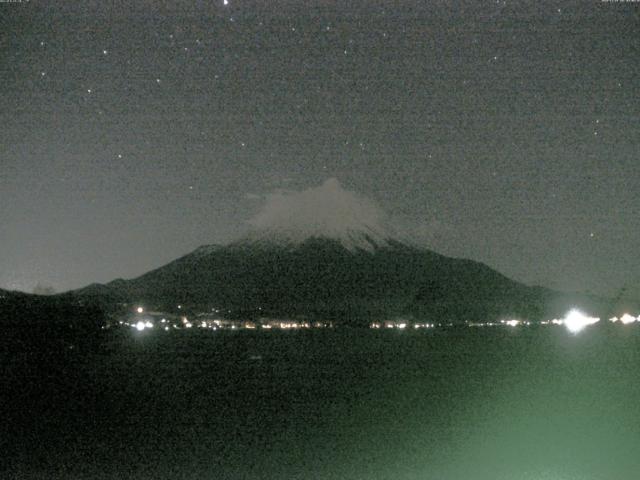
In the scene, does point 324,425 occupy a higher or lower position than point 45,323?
lower

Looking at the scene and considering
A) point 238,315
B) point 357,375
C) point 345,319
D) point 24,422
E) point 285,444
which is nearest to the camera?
point 285,444

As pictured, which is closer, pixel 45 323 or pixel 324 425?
pixel 324 425

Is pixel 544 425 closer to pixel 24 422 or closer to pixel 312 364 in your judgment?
pixel 24 422

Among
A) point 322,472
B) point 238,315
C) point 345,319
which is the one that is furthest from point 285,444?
point 345,319

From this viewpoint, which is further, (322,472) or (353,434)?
(353,434)

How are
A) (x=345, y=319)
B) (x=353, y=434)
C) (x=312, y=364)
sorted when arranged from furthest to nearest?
(x=345, y=319) < (x=312, y=364) < (x=353, y=434)

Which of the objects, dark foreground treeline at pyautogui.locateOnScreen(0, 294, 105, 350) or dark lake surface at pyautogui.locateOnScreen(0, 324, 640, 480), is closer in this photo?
dark lake surface at pyautogui.locateOnScreen(0, 324, 640, 480)

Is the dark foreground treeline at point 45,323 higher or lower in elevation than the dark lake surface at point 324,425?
higher

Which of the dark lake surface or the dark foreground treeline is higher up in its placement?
the dark foreground treeline
